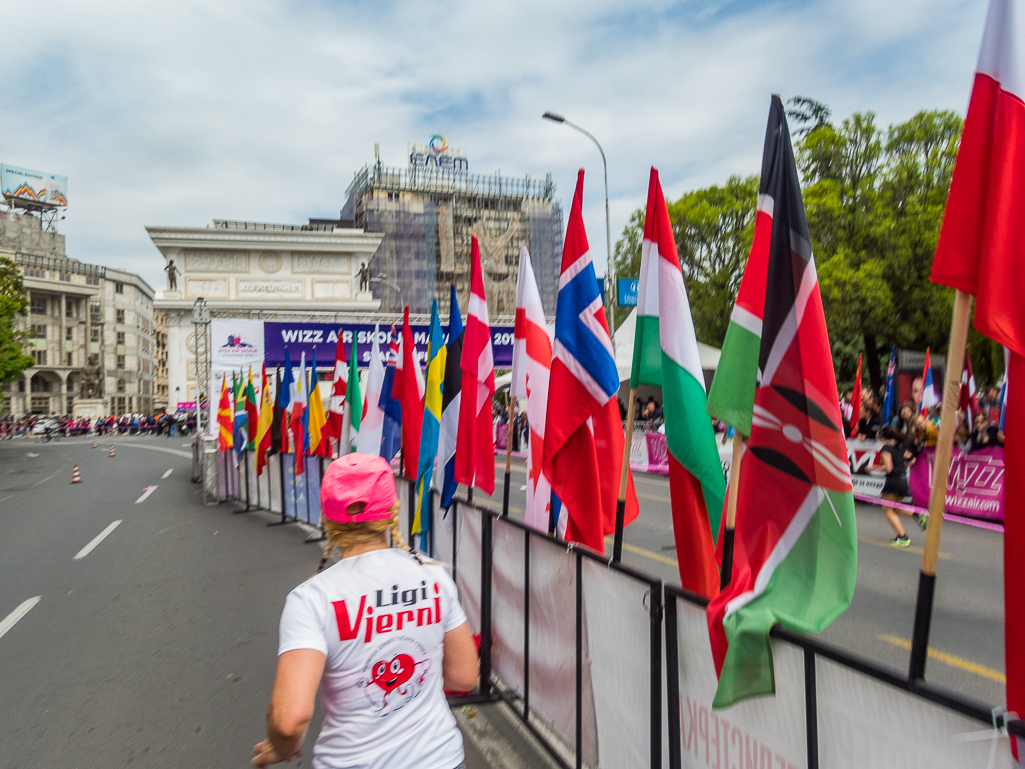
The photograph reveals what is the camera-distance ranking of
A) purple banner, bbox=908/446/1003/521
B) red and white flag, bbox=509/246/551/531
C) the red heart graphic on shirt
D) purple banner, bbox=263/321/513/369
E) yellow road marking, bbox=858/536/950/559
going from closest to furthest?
the red heart graphic on shirt < red and white flag, bbox=509/246/551/531 < yellow road marking, bbox=858/536/950/559 < purple banner, bbox=908/446/1003/521 < purple banner, bbox=263/321/513/369

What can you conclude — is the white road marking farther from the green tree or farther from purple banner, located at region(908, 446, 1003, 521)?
the green tree

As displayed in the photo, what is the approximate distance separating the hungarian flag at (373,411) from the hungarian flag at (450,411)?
2967mm

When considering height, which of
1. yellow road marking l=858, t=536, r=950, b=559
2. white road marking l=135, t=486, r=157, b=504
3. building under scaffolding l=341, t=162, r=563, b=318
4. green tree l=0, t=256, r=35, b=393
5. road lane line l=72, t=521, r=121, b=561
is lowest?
white road marking l=135, t=486, r=157, b=504

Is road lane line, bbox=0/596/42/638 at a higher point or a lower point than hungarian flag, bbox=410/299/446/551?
lower

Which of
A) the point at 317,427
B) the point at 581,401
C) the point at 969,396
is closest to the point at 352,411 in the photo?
the point at 317,427

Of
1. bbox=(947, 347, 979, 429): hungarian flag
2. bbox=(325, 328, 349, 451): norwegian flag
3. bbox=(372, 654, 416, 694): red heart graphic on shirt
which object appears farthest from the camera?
bbox=(947, 347, 979, 429): hungarian flag

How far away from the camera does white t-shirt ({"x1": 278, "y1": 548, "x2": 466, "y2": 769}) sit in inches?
87.8

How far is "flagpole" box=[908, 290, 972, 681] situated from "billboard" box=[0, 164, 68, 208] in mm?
122594

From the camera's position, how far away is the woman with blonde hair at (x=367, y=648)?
2162 mm

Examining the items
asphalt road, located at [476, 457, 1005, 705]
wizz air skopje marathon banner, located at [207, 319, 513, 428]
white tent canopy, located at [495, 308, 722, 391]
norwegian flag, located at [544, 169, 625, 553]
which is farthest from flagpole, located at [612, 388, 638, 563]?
white tent canopy, located at [495, 308, 722, 391]

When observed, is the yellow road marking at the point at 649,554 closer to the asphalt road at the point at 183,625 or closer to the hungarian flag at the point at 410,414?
the asphalt road at the point at 183,625

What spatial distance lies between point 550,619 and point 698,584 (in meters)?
0.97

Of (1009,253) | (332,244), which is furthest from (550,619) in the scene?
(332,244)

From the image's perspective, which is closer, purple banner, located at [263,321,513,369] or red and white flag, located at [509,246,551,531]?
red and white flag, located at [509,246,551,531]
